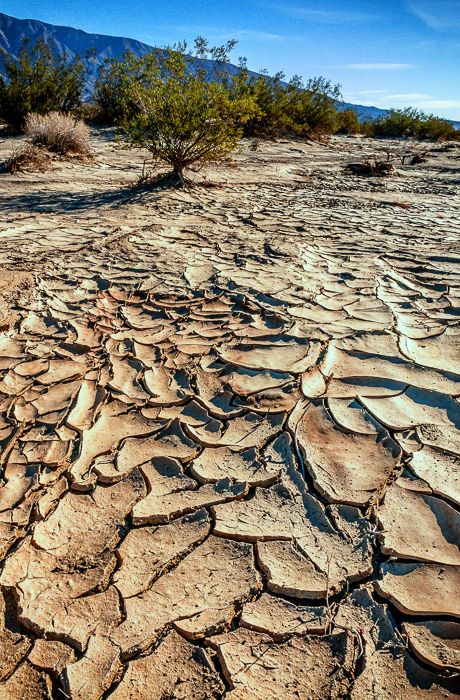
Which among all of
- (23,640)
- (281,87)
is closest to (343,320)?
(23,640)

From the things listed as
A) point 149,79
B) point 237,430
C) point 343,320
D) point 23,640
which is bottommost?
point 23,640

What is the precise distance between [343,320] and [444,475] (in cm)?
104

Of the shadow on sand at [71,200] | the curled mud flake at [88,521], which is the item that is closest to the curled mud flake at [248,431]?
the curled mud flake at [88,521]

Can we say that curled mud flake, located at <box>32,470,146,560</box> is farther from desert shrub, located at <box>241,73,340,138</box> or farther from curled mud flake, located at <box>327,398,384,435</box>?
desert shrub, located at <box>241,73,340,138</box>

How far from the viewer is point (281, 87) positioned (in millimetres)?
10453

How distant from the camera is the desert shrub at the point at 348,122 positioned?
40.2 ft

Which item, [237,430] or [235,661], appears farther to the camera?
[237,430]

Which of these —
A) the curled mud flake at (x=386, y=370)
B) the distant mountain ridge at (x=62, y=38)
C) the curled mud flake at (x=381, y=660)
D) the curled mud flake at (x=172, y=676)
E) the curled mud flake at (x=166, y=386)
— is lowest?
the curled mud flake at (x=172, y=676)

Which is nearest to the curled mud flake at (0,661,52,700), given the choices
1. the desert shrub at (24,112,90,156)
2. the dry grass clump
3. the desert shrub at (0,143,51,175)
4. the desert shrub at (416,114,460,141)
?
the desert shrub at (0,143,51,175)

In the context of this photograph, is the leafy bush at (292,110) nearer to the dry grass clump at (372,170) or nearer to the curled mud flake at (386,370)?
the dry grass clump at (372,170)

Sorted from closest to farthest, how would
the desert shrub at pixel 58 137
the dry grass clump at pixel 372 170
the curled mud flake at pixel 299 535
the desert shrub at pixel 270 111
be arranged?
the curled mud flake at pixel 299 535 < the dry grass clump at pixel 372 170 < the desert shrub at pixel 58 137 < the desert shrub at pixel 270 111

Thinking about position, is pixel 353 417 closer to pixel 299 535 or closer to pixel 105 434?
pixel 299 535

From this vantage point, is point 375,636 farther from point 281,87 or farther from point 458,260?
point 281,87

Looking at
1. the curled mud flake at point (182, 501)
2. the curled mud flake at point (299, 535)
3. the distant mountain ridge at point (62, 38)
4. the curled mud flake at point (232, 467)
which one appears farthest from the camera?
the distant mountain ridge at point (62, 38)
